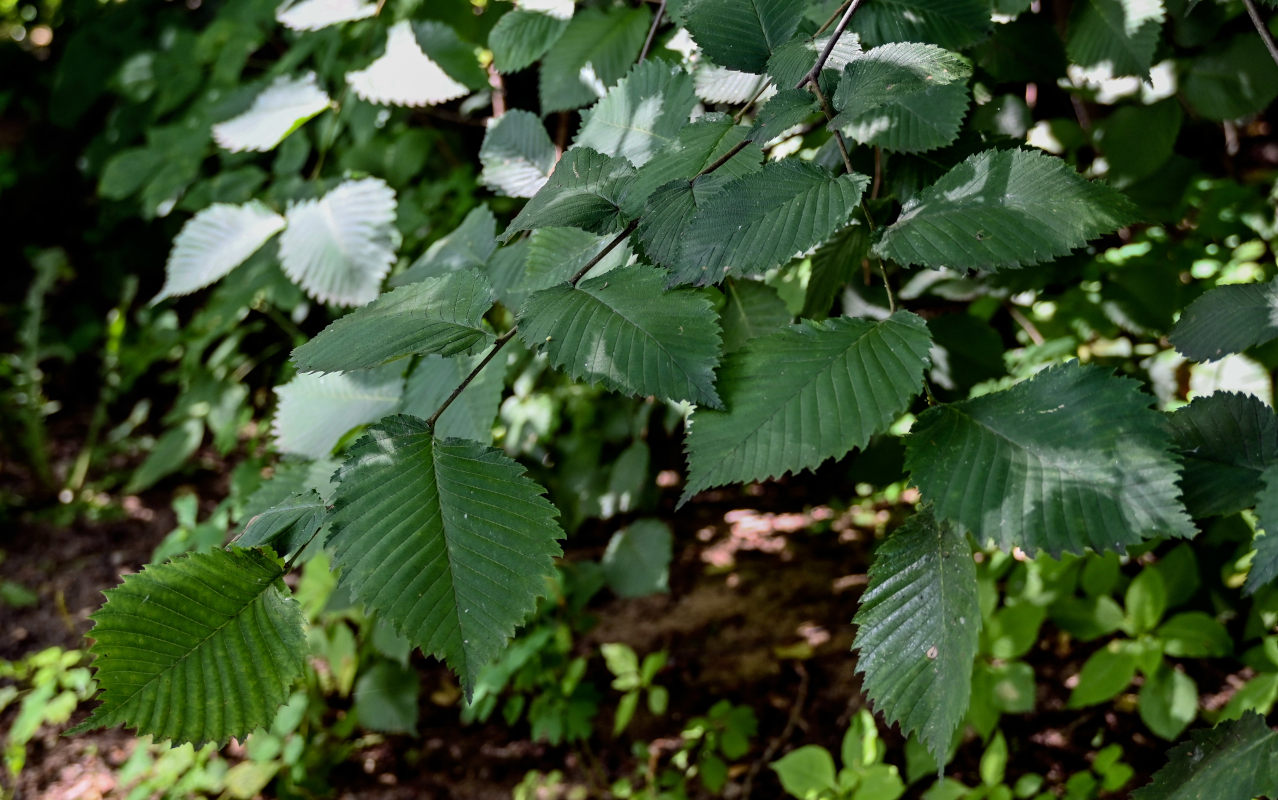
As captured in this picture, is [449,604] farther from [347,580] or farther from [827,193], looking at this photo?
[827,193]

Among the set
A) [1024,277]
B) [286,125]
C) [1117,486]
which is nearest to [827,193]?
A: [1117,486]

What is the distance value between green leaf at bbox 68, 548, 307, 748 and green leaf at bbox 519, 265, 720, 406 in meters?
0.32

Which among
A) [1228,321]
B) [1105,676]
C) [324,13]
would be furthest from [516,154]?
[1105,676]

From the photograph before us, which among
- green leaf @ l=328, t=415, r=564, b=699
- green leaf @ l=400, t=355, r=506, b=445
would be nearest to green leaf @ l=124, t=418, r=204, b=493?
green leaf @ l=400, t=355, r=506, b=445

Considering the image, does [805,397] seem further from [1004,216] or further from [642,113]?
[642,113]

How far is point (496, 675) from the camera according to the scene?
6.45 ft

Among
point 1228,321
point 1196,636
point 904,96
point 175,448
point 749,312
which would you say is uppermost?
point 904,96

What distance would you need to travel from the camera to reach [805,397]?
26.1 inches

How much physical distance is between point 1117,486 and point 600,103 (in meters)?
0.70

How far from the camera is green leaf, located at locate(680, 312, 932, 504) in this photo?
64cm

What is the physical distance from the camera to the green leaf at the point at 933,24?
2.99 ft

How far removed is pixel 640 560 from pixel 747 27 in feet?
4.40

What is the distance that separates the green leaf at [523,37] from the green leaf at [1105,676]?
151 cm

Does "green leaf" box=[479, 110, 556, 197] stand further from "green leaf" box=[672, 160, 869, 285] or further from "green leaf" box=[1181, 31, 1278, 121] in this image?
"green leaf" box=[1181, 31, 1278, 121]
